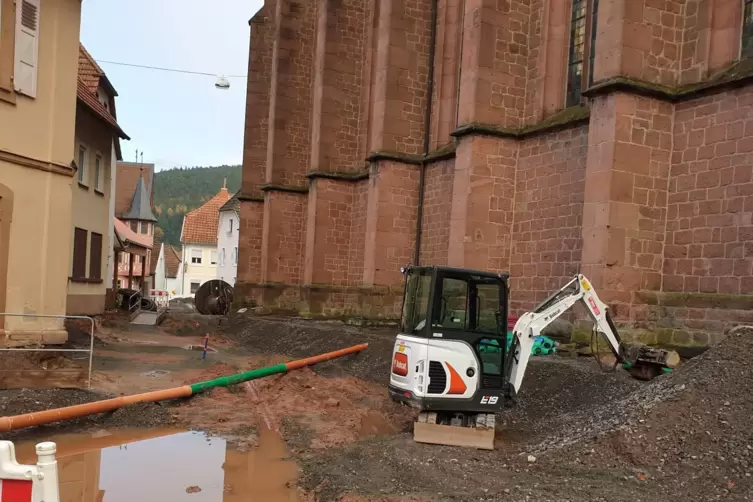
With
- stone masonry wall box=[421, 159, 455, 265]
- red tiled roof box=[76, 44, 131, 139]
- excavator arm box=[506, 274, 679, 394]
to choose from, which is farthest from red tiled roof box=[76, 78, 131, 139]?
excavator arm box=[506, 274, 679, 394]

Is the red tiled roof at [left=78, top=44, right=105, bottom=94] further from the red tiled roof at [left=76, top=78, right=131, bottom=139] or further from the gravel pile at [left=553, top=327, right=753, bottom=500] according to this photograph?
the gravel pile at [left=553, top=327, right=753, bottom=500]

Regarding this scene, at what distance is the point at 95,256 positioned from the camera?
917 inches

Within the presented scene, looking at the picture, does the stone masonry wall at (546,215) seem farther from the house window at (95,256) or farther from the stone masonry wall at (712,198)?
the house window at (95,256)

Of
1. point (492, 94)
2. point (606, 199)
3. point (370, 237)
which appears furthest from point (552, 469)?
point (370, 237)

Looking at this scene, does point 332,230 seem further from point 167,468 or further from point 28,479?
point 28,479

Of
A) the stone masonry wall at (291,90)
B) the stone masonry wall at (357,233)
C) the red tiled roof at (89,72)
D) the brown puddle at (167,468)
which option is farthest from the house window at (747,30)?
the red tiled roof at (89,72)

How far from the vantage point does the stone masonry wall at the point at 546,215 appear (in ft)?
46.8

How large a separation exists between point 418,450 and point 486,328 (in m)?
1.76

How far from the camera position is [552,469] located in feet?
22.7

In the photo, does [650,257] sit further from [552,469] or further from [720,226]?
[552,469]

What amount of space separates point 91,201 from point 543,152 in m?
15.4

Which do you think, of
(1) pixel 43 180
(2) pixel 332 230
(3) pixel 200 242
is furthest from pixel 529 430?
(3) pixel 200 242

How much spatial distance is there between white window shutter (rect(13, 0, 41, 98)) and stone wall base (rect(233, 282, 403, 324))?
1081 centimetres

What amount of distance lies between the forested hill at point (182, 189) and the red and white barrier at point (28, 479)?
137 meters
